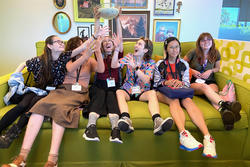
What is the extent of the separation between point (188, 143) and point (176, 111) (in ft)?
1.13

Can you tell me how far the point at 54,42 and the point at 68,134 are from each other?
39.0 inches

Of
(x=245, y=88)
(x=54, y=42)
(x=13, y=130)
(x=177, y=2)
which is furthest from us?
(x=177, y=2)

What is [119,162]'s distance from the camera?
5.79ft

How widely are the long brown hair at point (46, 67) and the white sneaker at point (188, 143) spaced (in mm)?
1492

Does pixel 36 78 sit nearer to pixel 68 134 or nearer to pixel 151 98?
pixel 68 134

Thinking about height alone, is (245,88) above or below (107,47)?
below

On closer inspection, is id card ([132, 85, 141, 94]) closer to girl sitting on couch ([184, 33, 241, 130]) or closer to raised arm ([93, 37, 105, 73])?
raised arm ([93, 37, 105, 73])

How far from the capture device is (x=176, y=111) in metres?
1.75

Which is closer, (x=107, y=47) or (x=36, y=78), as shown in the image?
(x=36, y=78)

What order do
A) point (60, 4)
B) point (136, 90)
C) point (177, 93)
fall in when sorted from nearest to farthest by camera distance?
point (177, 93) < point (136, 90) < point (60, 4)

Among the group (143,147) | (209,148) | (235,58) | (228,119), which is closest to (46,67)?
(143,147)

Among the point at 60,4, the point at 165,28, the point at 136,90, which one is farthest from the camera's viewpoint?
the point at 165,28

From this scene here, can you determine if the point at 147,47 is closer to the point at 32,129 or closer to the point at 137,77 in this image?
the point at 137,77

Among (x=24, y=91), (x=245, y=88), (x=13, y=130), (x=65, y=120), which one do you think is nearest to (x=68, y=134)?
(x=65, y=120)
